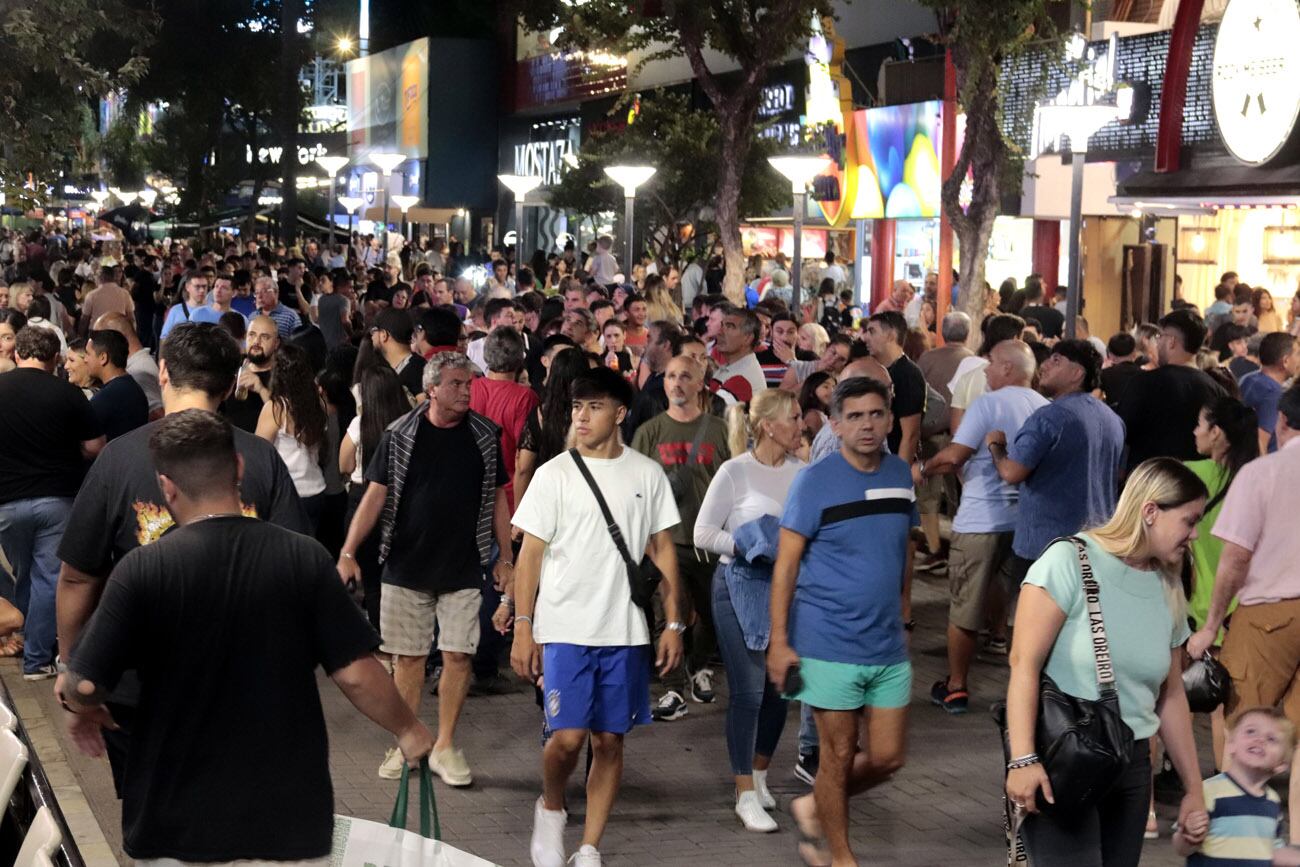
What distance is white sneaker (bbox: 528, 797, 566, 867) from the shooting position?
6969mm

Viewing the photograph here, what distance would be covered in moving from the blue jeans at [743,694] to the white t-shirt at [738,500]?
247 millimetres

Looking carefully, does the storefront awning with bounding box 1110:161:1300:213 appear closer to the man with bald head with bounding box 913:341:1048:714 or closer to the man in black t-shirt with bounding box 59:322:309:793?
the man with bald head with bounding box 913:341:1048:714

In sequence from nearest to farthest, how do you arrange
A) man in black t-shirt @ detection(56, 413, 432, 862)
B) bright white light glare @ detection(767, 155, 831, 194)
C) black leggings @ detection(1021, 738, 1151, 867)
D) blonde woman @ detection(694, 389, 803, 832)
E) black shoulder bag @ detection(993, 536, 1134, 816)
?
man in black t-shirt @ detection(56, 413, 432, 862) < black shoulder bag @ detection(993, 536, 1134, 816) < black leggings @ detection(1021, 738, 1151, 867) < blonde woman @ detection(694, 389, 803, 832) < bright white light glare @ detection(767, 155, 831, 194)

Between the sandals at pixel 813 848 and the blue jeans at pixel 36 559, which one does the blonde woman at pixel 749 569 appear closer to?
the sandals at pixel 813 848

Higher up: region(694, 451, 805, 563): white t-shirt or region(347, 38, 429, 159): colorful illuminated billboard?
region(347, 38, 429, 159): colorful illuminated billboard

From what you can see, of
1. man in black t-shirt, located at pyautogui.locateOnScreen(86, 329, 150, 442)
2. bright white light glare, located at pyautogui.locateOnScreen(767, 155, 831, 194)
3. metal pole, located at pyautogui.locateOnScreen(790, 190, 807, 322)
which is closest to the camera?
man in black t-shirt, located at pyautogui.locateOnScreen(86, 329, 150, 442)

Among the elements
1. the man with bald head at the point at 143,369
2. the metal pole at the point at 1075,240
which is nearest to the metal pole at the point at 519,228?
the metal pole at the point at 1075,240

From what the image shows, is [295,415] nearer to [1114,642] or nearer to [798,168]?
[1114,642]

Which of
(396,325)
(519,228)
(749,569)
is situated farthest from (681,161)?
(749,569)

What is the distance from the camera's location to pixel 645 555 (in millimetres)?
7246

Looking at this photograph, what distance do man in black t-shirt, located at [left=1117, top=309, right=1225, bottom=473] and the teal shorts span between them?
12.1 feet

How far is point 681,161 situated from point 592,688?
25.3m

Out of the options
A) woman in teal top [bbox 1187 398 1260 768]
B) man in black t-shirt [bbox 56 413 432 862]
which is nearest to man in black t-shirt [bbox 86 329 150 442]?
woman in teal top [bbox 1187 398 1260 768]

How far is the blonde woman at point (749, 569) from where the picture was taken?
304 inches
